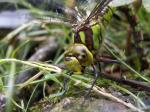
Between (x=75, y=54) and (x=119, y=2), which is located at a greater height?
(x=119, y=2)

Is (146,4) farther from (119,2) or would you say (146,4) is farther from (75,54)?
(75,54)

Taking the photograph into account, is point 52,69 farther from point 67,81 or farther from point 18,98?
point 18,98

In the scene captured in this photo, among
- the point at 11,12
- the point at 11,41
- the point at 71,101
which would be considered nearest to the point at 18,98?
the point at 71,101

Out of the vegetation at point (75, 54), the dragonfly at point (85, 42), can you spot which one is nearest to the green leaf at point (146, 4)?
the vegetation at point (75, 54)

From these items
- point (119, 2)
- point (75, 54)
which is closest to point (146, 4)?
point (119, 2)

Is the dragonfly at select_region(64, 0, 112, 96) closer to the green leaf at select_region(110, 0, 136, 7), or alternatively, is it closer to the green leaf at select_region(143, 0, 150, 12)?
the green leaf at select_region(110, 0, 136, 7)

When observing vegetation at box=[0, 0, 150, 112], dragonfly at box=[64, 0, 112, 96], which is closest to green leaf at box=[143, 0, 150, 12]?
vegetation at box=[0, 0, 150, 112]

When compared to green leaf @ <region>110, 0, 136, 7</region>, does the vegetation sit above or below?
below

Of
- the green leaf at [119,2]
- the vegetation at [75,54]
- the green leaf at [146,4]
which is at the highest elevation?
the green leaf at [119,2]

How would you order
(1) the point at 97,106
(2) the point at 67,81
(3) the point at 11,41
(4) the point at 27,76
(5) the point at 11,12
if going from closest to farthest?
(1) the point at 97,106
(2) the point at 67,81
(4) the point at 27,76
(3) the point at 11,41
(5) the point at 11,12

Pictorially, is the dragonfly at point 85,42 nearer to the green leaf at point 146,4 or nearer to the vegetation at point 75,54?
the vegetation at point 75,54

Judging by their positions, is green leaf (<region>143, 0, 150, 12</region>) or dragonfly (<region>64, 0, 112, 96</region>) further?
green leaf (<region>143, 0, 150, 12</region>)
